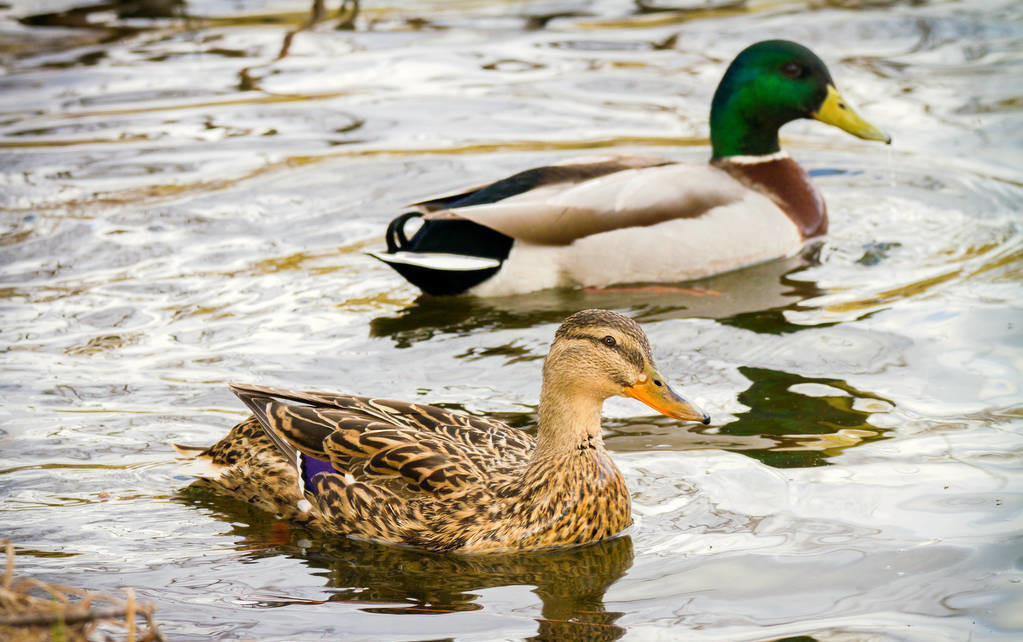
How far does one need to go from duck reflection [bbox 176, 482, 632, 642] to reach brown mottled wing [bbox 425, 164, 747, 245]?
3.02 metres

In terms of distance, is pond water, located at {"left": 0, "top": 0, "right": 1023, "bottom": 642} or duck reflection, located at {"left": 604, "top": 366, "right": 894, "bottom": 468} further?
duck reflection, located at {"left": 604, "top": 366, "right": 894, "bottom": 468}

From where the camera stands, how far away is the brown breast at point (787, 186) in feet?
28.7

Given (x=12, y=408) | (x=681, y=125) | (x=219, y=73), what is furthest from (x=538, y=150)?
(x=12, y=408)

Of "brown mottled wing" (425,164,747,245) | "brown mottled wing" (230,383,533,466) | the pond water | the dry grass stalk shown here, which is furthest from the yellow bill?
the dry grass stalk

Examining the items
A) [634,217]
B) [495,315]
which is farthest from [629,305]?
[495,315]

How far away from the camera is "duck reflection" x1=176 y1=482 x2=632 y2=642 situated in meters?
4.64

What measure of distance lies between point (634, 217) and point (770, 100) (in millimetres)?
1428

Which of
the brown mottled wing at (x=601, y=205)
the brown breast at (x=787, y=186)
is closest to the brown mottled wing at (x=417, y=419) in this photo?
the brown mottled wing at (x=601, y=205)

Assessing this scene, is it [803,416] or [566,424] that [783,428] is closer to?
[803,416]

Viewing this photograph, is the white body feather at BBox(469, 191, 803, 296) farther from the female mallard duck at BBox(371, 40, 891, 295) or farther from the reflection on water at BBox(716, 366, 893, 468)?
the reflection on water at BBox(716, 366, 893, 468)

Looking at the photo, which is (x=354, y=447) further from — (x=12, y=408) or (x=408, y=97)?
(x=408, y=97)

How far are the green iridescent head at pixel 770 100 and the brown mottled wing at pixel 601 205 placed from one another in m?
0.61

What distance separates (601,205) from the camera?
27.1 ft

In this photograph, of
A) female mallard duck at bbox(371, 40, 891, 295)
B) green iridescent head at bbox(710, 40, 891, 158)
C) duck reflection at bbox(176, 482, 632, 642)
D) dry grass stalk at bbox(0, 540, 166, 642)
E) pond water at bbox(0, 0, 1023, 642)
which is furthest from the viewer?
green iridescent head at bbox(710, 40, 891, 158)
